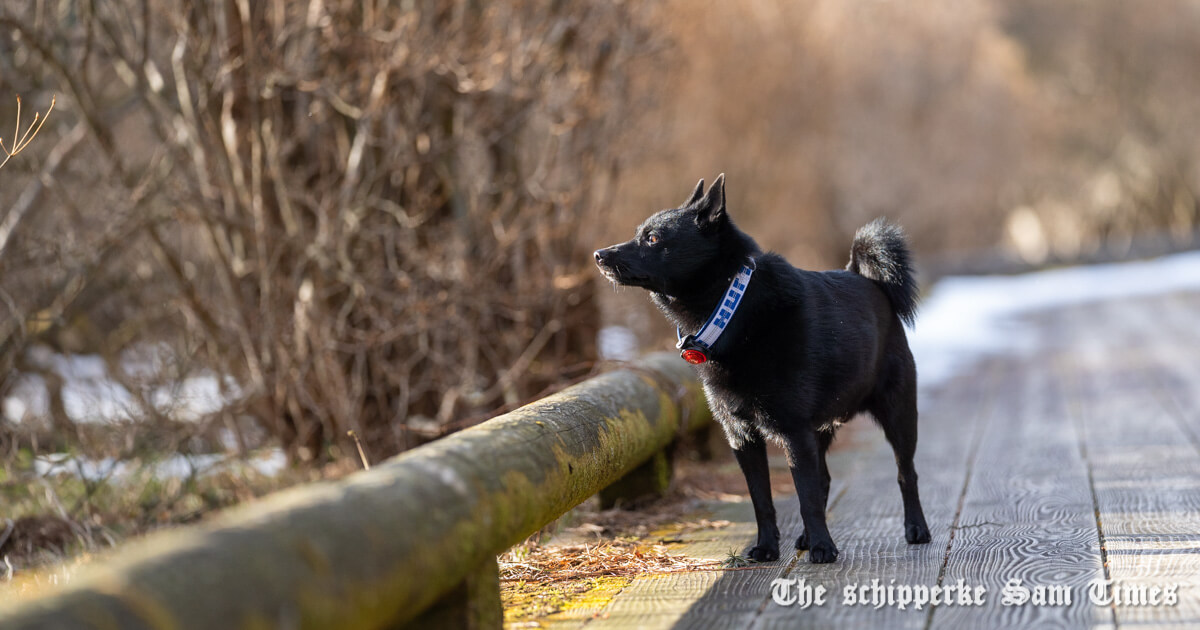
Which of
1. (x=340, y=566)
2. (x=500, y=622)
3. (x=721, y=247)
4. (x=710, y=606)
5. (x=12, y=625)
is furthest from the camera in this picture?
(x=721, y=247)

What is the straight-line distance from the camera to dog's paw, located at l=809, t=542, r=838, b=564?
3.92 m

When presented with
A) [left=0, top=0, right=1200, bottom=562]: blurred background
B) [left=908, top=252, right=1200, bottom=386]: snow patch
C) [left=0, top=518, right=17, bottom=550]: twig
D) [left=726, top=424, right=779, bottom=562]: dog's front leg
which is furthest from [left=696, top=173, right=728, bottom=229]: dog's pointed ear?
[left=0, top=518, right=17, bottom=550]: twig

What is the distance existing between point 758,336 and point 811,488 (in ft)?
1.82

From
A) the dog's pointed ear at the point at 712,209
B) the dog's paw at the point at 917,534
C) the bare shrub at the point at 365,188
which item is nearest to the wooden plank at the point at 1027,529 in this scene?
the dog's paw at the point at 917,534

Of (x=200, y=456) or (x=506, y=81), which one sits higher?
(x=506, y=81)

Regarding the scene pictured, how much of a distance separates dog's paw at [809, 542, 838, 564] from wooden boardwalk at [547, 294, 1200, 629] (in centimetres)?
5

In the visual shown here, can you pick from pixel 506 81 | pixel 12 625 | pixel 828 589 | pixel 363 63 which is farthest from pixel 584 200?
pixel 12 625

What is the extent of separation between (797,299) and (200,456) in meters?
5.02

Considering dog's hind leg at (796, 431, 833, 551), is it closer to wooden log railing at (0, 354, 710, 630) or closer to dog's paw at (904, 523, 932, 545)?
dog's paw at (904, 523, 932, 545)

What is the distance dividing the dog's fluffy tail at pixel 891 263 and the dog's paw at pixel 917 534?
80 cm

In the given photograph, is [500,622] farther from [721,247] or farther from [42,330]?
[42,330]

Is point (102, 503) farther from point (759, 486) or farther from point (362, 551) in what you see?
point (362, 551)

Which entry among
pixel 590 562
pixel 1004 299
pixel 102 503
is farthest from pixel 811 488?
pixel 1004 299

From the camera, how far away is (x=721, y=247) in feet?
12.9
